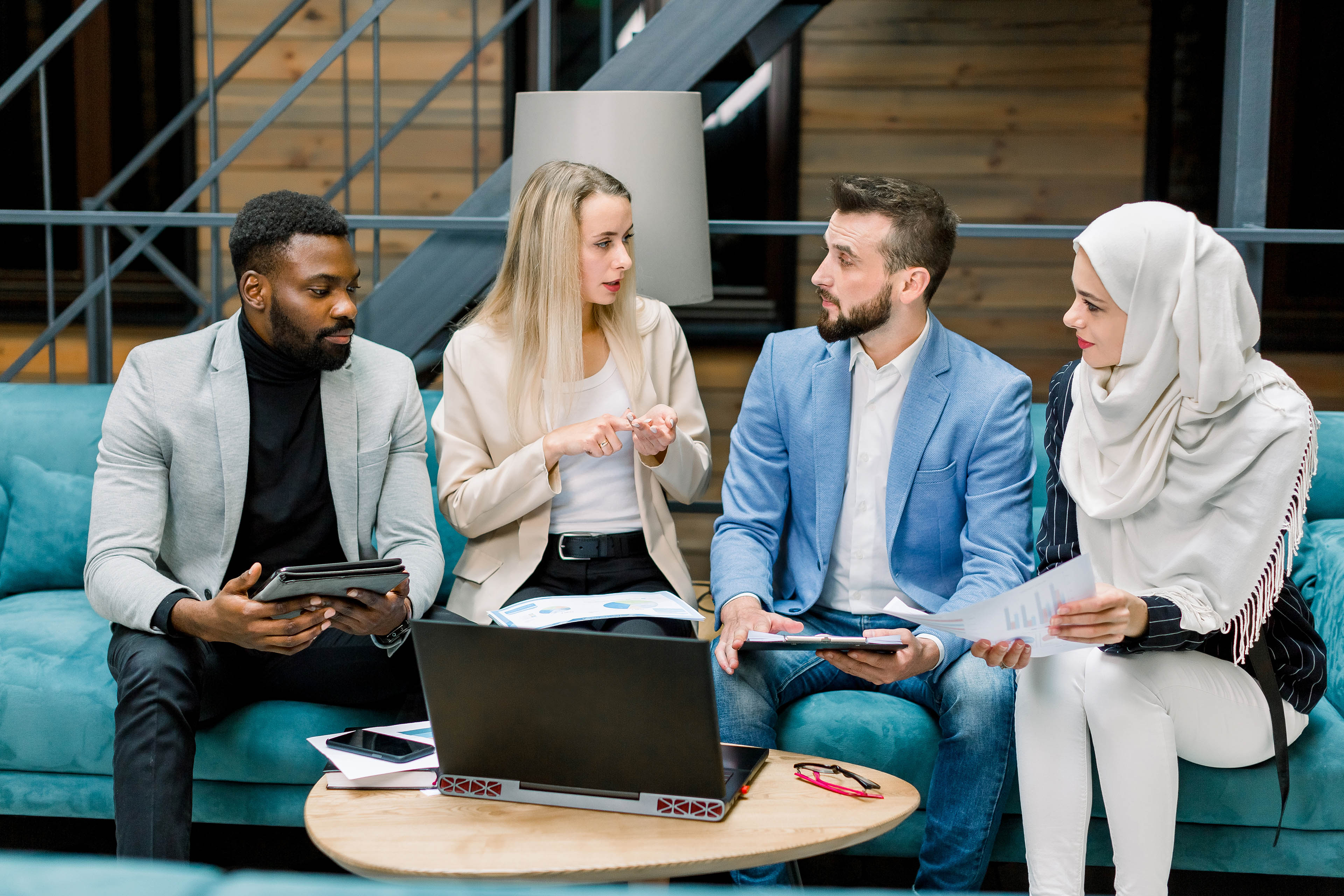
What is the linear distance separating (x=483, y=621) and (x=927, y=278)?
3.38 feet

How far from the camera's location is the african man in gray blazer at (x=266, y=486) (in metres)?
1.93

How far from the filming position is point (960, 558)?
2172 mm

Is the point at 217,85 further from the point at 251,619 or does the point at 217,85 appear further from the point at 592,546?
the point at 251,619

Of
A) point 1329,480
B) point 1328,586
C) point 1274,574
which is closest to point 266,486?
point 1274,574

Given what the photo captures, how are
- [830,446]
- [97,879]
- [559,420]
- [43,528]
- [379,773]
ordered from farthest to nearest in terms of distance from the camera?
[43,528] → [559,420] → [830,446] → [379,773] → [97,879]

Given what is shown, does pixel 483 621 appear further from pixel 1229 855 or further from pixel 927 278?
pixel 1229 855

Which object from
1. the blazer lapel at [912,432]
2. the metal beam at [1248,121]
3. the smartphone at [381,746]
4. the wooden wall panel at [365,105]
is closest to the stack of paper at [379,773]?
the smartphone at [381,746]

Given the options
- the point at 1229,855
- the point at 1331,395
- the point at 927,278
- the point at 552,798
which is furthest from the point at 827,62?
the point at 552,798

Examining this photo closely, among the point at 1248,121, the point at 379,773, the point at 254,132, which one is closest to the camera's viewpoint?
the point at 379,773

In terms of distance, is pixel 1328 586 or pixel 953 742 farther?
pixel 1328 586

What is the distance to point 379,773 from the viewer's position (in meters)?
1.52

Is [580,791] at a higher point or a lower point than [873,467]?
lower

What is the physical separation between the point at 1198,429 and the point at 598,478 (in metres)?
1.05

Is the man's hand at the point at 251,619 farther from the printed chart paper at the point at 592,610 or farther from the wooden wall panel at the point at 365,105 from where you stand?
the wooden wall panel at the point at 365,105
